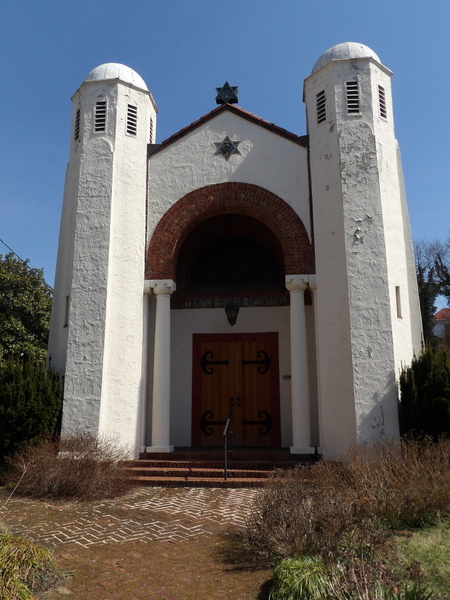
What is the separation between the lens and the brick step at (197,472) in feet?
28.9

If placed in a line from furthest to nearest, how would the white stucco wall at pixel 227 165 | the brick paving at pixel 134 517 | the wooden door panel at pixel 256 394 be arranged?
the wooden door panel at pixel 256 394
the white stucco wall at pixel 227 165
the brick paving at pixel 134 517

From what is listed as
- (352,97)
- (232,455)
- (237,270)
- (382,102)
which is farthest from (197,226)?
(232,455)

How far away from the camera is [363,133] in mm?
10320

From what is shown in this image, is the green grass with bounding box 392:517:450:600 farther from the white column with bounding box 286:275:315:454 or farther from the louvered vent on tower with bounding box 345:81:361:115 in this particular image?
the louvered vent on tower with bounding box 345:81:361:115

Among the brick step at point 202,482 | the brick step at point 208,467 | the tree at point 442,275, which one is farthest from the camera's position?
the tree at point 442,275

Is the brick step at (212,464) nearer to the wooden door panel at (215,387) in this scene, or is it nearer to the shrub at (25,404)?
the shrub at (25,404)

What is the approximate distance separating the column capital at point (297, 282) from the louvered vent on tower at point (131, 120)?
482cm

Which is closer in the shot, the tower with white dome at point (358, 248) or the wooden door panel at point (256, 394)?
the tower with white dome at point (358, 248)

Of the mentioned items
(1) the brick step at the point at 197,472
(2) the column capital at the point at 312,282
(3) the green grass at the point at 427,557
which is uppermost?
(2) the column capital at the point at 312,282

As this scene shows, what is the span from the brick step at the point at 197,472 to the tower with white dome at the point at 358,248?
5.27 ft

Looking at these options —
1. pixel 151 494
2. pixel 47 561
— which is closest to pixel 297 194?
pixel 151 494

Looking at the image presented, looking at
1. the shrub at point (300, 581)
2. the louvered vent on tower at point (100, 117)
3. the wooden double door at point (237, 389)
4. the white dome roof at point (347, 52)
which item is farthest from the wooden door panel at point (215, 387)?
the shrub at point (300, 581)

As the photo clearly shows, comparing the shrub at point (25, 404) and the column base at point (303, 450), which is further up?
the shrub at point (25, 404)

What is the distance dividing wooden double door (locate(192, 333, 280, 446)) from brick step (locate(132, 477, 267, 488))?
249cm
